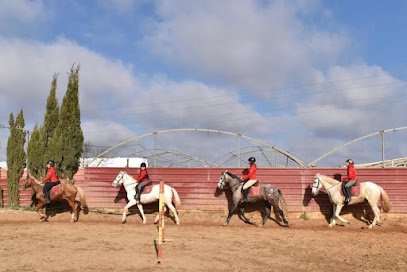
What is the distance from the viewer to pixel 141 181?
18.5 m

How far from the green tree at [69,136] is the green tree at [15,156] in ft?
6.27

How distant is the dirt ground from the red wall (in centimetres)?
60

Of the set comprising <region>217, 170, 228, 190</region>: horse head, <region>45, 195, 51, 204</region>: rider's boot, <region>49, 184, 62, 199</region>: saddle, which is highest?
<region>217, 170, 228, 190</region>: horse head

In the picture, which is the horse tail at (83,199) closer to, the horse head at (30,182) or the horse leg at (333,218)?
the horse head at (30,182)

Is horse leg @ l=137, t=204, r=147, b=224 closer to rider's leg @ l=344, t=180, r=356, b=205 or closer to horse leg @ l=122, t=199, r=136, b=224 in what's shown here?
horse leg @ l=122, t=199, r=136, b=224

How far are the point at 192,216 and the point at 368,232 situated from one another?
6743mm

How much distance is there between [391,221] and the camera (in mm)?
17688

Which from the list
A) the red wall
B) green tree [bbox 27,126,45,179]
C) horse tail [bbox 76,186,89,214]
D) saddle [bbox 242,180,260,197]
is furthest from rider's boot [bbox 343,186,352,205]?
green tree [bbox 27,126,45,179]

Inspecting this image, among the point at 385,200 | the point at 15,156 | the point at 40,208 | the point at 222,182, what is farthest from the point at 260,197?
the point at 15,156

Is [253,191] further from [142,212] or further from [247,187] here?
[142,212]

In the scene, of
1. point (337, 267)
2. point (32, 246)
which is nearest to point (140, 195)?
point (32, 246)

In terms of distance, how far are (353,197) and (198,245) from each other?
751 centimetres

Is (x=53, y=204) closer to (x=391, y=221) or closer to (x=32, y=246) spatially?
(x=32, y=246)

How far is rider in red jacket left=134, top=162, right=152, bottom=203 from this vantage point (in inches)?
703
